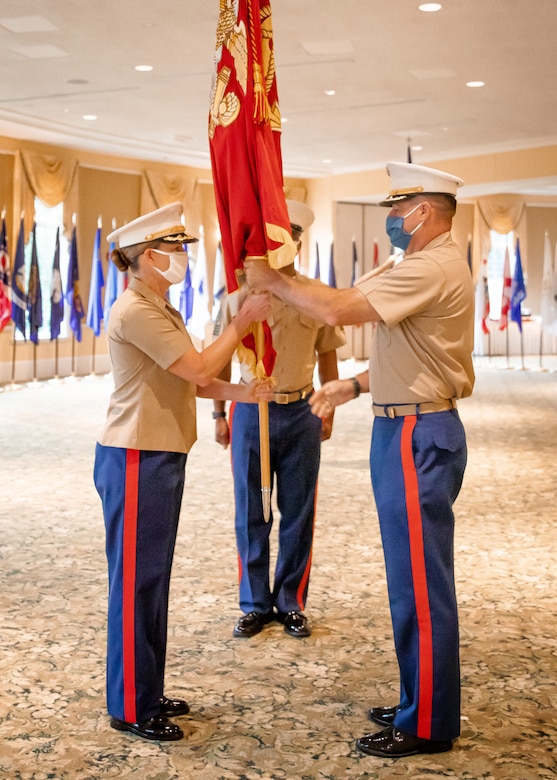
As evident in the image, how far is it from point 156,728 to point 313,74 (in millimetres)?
9193

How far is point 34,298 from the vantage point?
1421 centimetres

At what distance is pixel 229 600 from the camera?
4.45 metres

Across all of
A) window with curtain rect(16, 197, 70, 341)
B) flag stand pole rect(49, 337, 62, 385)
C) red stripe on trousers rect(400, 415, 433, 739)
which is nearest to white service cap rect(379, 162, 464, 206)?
red stripe on trousers rect(400, 415, 433, 739)

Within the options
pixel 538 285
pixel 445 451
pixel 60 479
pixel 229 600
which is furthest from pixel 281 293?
pixel 538 285

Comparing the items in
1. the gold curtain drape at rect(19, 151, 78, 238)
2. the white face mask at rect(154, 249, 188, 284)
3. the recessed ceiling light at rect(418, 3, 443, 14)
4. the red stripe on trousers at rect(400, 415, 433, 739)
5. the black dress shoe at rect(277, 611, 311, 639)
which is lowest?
the black dress shoe at rect(277, 611, 311, 639)

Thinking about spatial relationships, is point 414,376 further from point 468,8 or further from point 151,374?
point 468,8

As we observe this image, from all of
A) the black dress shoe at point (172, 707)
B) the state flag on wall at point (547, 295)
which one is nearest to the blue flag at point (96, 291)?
the state flag on wall at point (547, 295)

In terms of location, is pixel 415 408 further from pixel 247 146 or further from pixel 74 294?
pixel 74 294

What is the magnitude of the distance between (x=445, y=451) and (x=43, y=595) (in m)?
2.44

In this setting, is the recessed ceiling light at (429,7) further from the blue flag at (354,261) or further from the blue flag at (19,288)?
the blue flag at (354,261)

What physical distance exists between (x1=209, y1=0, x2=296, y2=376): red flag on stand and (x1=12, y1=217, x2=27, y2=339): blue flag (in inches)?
447

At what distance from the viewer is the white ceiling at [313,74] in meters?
8.42

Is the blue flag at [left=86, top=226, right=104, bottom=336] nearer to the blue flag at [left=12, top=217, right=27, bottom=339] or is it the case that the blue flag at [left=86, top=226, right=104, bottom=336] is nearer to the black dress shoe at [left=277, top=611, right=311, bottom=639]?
the blue flag at [left=12, top=217, right=27, bottom=339]

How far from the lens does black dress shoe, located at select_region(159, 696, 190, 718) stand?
319 centimetres
